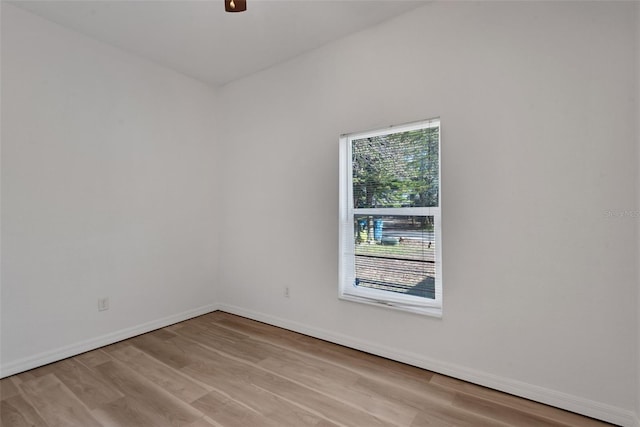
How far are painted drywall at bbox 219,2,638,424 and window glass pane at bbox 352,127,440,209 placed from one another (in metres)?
0.15

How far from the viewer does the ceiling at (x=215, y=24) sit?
7.78 feet

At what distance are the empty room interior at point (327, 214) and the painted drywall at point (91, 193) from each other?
0.02 m

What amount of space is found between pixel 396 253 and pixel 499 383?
111 cm

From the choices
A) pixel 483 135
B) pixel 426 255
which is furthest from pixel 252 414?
pixel 483 135

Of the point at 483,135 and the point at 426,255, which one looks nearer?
the point at 483,135

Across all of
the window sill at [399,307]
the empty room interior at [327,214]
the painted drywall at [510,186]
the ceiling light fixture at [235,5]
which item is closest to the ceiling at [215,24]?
the empty room interior at [327,214]

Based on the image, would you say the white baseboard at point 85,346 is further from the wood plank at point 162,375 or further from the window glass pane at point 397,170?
the window glass pane at point 397,170

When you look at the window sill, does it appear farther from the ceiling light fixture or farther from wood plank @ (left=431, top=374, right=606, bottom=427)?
the ceiling light fixture

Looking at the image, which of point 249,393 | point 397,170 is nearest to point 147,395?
point 249,393

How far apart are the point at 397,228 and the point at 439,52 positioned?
54.3 inches

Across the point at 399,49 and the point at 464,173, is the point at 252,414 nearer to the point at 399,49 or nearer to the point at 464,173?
the point at 464,173

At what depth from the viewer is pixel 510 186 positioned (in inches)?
80.4

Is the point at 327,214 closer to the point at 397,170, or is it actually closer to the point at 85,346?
the point at 397,170

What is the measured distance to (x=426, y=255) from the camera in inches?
97.3
